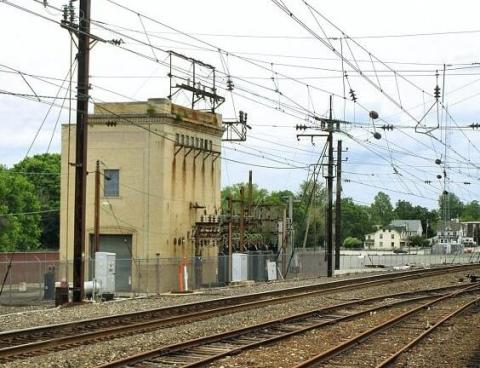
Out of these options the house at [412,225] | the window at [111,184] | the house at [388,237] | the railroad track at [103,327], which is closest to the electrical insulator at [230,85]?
the railroad track at [103,327]

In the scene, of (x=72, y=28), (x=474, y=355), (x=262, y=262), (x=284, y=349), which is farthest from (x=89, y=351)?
(x=262, y=262)

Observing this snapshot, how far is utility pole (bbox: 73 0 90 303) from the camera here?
2548 centimetres

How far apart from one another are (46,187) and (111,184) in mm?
52059

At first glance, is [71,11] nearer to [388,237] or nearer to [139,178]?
[139,178]

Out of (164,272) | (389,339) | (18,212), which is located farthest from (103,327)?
(18,212)

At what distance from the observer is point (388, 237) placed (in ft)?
579

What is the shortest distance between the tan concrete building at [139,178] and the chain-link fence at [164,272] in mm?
2993

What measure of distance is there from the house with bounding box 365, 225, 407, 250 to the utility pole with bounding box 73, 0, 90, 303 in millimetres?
149545

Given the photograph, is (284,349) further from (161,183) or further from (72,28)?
(161,183)

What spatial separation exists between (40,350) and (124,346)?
61.6 inches

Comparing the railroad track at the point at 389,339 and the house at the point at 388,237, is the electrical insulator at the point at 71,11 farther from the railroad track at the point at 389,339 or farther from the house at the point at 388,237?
the house at the point at 388,237

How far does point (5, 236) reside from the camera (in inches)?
2896

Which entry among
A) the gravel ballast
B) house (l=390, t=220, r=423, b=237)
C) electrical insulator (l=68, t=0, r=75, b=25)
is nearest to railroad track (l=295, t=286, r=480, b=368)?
the gravel ballast

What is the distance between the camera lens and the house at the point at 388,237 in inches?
6850
